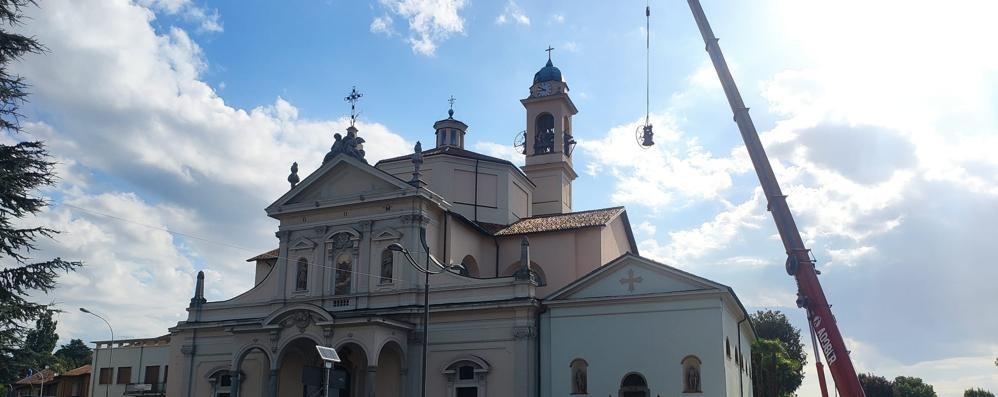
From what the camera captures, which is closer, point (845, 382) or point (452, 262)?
point (845, 382)

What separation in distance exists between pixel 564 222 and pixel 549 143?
34.8ft

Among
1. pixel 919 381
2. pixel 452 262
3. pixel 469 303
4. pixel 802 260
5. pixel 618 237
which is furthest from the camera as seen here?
pixel 919 381

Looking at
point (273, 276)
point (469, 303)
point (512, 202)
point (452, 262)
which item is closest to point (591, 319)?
point (469, 303)

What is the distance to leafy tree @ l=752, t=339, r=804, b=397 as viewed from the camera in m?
51.8

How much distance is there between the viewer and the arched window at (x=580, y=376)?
29875 mm

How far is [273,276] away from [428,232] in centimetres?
724

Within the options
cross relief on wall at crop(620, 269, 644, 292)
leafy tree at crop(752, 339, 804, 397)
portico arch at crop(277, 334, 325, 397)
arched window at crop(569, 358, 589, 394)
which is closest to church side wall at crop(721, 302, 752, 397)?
cross relief on wall at crop(620, 269, 644, 292)

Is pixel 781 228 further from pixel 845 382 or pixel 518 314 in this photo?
pixel 518 314

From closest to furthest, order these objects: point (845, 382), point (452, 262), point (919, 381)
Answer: point (845, 382)
point (452, 262)
point (919, 381)

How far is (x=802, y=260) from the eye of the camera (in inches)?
795

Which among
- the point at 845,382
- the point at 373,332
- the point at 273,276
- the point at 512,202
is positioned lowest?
the point at 845,382

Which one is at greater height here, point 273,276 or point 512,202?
point 512,202

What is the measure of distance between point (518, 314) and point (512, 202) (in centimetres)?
936

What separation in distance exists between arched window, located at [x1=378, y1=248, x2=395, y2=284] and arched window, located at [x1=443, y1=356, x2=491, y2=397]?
4.27m
